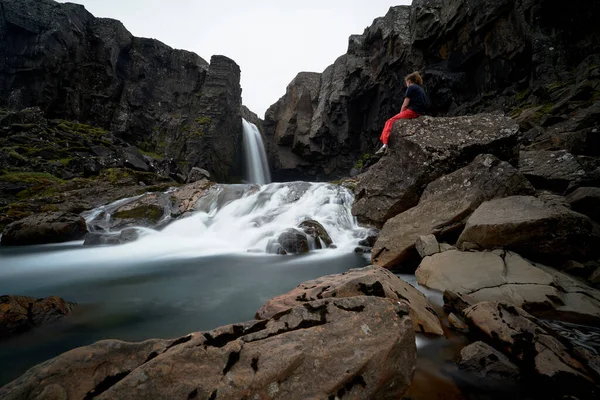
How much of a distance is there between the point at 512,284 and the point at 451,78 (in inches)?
1030

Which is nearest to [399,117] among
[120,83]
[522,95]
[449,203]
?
[449,203]

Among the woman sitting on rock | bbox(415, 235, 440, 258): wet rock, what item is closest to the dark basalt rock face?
the woman sitting on rock

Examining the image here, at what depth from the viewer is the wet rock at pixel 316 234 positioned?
905 centimetres

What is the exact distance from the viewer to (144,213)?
512 inches

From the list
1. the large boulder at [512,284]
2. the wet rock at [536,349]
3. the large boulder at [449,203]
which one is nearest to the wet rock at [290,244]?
the large boulder at [449,203]

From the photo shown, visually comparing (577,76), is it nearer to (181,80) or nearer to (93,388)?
(93,388)

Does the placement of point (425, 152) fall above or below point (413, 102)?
below

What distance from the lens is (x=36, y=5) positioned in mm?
30812

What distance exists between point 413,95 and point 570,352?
22.6ft

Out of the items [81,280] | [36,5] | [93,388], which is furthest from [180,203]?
[36,5]

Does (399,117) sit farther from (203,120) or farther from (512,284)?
(203,120)

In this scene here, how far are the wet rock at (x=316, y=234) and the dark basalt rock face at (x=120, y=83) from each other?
78.8ft

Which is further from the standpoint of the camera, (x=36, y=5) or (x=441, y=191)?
(x=36, y=5)

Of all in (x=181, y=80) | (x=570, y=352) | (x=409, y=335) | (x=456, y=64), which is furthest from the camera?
(x=181, y=80)
